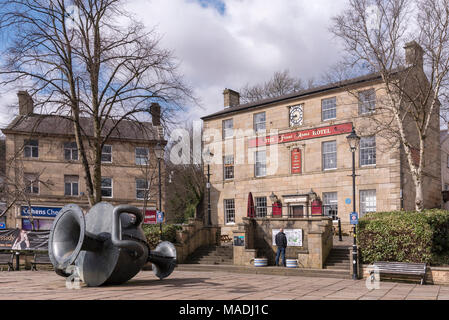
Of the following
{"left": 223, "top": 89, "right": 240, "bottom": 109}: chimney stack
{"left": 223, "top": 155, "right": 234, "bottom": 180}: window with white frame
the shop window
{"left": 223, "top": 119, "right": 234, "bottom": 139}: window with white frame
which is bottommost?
{"left": 223, "top": 155, "right": 234, "bottom": 180}: window with white frame

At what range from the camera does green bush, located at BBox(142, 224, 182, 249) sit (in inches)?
922

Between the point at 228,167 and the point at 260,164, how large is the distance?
325 cm

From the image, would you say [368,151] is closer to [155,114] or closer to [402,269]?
[402,269]

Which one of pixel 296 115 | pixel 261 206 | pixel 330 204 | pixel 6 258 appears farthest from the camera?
pixel 261 206

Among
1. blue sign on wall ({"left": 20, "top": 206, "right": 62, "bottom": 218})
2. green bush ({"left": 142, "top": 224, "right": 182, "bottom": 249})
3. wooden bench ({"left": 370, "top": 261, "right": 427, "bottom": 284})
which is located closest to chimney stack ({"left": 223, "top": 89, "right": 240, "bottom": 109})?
blue sign on wall ({"left": 20, "top": 206, "right": 62, "bottom": 218})

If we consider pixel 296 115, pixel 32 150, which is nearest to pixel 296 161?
pixel 296 115

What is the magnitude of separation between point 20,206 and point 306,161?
23909 mm

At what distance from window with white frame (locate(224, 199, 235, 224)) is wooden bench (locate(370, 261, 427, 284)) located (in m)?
20.4

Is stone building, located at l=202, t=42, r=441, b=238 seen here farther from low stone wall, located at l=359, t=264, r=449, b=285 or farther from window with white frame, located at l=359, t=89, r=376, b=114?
low stone wall, located at l=359, t=264, r=449, b=285

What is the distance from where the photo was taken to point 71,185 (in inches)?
1581

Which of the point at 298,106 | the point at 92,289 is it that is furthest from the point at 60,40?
the point at 298,106

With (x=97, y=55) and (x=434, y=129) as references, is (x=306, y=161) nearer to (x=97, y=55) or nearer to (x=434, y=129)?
(x=434, y=129)

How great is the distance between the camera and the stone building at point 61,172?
37.5m

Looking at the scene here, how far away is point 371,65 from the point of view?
21.2 metres
